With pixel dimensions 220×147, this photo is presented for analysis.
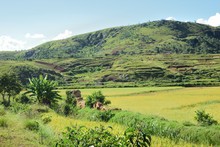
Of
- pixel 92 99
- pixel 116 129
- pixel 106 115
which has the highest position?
pixel 116 129

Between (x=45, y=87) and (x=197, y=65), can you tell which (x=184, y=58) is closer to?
→ (x=197, y=65)

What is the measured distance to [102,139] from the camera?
668cm

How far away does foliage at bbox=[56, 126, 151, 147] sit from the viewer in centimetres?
615

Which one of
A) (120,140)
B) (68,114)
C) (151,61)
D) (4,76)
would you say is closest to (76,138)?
(120,140)

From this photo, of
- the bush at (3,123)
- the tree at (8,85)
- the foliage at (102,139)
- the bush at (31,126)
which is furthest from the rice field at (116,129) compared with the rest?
the tree at (8,85)

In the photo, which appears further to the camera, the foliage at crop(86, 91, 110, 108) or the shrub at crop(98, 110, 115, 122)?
the foliage at crop(86, 91, 110, 108)

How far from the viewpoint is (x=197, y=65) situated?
130 m

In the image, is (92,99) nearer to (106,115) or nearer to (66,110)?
(66,110)

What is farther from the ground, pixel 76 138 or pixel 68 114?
pixel 76 138

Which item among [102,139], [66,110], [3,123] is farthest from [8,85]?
[102,139]

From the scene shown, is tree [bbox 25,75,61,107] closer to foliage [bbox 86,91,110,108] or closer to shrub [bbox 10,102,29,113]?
shrub [bbox 10,102,29,113]

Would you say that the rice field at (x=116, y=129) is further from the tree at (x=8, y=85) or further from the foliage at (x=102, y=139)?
the tree at (x=8, y=85)

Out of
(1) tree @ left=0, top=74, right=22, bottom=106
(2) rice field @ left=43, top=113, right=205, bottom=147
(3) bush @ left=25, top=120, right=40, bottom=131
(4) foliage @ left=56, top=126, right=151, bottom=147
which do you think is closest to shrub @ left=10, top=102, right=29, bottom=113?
(2) rice field @ left=43, top=113, right=205, bottom=147

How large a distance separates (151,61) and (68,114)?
115331mm
